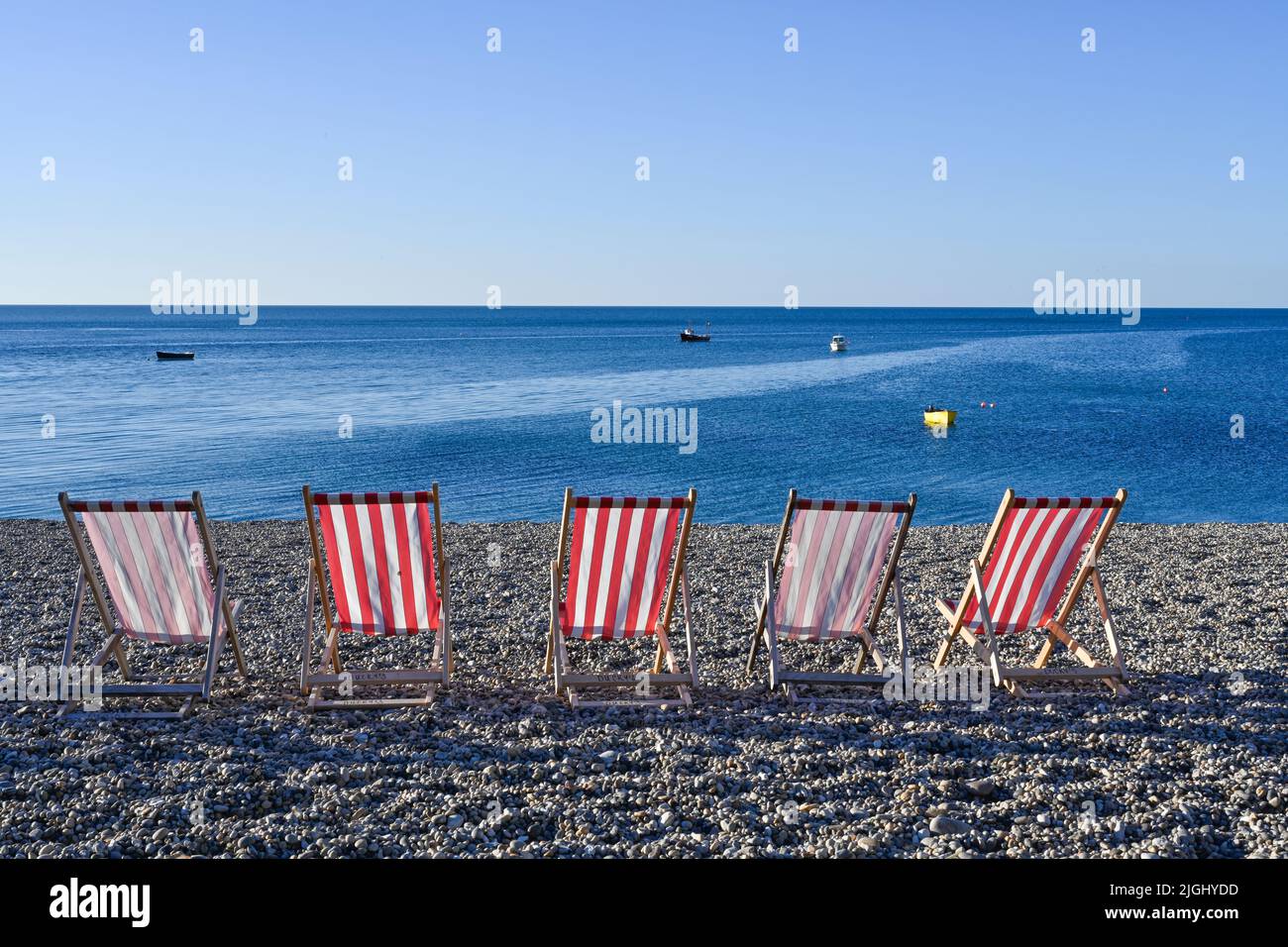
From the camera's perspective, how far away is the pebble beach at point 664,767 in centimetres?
354

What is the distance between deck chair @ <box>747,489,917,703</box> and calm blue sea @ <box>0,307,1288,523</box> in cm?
1179

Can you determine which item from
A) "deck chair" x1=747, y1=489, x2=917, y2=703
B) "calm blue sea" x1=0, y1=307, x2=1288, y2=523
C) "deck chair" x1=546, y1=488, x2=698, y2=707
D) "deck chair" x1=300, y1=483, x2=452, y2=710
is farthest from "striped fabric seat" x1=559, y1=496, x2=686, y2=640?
"calm blue sea" x1=0, y1=307, x2=1288, y2=523

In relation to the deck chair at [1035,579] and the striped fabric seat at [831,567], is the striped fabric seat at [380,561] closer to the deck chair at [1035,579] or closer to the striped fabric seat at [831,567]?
the striped fabric seat at [831,567]

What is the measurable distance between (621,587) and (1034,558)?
2150mm

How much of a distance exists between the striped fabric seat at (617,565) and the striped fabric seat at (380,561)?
742 mm

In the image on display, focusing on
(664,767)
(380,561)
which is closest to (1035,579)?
(664,767)

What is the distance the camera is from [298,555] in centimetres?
945

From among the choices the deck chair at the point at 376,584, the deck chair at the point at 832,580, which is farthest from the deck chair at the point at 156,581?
the deck chair at the point at 832,580

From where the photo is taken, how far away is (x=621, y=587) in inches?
206

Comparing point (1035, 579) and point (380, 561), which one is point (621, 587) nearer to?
point (380, 561)
